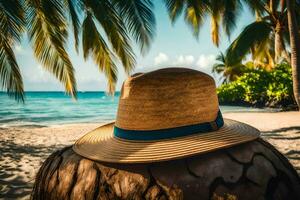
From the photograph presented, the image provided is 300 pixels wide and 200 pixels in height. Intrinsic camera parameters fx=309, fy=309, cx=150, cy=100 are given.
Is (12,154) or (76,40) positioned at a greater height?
(76,40)

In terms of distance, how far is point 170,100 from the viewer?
39.3 inches

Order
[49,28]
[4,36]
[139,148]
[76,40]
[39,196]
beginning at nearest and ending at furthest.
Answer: [139,148]
[39,196]
[4,36]
[49,28]
[76,40]

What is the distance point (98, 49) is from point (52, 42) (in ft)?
3.05

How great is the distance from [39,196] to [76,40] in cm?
564

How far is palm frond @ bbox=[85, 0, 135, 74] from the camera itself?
5.30 m

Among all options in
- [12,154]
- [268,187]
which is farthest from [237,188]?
[12,154]

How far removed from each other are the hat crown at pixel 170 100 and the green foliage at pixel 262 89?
64.6 ft

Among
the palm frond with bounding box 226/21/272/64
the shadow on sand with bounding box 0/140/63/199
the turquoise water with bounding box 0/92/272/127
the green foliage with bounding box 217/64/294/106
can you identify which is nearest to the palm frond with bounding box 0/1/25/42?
the turquoise water with bounding box 0/92/272/127

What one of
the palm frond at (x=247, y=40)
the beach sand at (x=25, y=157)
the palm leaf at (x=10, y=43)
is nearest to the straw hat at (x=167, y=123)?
the beach sand at (x=25, y=157)

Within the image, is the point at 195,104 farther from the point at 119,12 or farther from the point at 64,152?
the point at 119,12

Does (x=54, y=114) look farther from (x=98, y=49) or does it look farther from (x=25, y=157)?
(x=98, y=49)

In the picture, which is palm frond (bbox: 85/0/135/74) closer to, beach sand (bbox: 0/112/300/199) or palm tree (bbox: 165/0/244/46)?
palm tree (bbox: 165/0/244/46)

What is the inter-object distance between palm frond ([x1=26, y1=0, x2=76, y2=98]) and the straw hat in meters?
4.81

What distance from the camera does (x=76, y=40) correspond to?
6.35m
